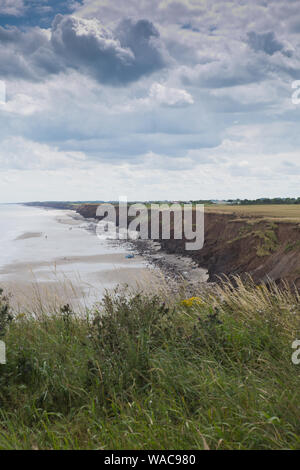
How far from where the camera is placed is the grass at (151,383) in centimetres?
276

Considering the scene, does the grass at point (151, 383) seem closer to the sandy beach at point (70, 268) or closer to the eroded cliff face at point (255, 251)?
the sandy beach at point (70, 268)

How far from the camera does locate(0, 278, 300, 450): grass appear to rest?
109 inches

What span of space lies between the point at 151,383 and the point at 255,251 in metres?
28.0

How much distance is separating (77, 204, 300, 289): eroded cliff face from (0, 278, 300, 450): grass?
1665 cm

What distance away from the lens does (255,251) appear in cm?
2969

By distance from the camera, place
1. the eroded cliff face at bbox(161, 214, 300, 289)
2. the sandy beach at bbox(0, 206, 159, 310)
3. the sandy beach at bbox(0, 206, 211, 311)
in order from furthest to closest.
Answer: the sandy beach at bbox(0, 206, 211, 311), the sandy beach at bbox(0, 206, 159, 310), the eroded cliff face at bbox(161, 214, 300, 289)

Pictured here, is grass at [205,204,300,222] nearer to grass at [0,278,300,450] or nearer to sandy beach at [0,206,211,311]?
sandy beach at [0,206,211,311]

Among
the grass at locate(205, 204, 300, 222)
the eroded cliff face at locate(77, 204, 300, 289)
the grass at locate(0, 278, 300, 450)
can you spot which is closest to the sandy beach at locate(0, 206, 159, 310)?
the eroded cliff face at locate(77, 204, 300, 289)

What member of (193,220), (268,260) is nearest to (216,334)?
(268,260)

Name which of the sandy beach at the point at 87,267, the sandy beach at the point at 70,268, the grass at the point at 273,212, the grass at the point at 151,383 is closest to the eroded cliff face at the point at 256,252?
the grass at the point at 273,212

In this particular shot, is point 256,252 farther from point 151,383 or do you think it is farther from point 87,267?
point 151,383

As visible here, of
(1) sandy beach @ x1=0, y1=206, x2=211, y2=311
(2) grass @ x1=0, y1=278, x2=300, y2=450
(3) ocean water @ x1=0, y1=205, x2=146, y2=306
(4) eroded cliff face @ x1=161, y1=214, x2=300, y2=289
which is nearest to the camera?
(2) grass @ x1=0, y1=278, x2=300, y2=450

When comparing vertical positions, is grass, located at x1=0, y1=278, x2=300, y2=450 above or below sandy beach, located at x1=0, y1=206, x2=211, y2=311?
above

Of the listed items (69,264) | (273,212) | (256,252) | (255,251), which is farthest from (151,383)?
(273,212)
